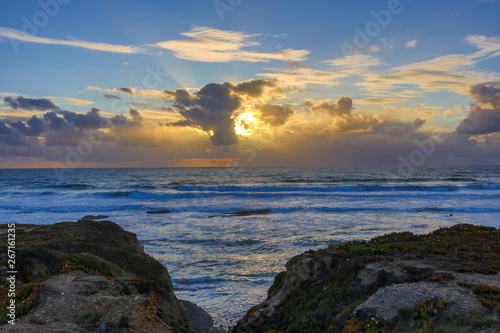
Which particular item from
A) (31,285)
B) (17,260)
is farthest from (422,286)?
(17,260)

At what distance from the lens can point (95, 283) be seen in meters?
8.99

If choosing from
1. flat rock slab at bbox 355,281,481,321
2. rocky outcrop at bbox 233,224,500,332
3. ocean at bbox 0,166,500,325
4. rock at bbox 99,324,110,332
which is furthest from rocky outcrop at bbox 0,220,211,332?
flat rock slab at bbox 355,281,481,321

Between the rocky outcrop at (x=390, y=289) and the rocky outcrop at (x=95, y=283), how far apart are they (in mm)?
3124

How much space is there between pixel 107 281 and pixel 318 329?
6.26m

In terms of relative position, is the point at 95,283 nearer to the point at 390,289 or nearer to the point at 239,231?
the point at 390,289

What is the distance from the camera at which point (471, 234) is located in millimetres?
13766

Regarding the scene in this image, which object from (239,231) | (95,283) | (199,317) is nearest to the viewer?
(95,283)

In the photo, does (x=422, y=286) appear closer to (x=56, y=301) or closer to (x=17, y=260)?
(x=56, y=301)

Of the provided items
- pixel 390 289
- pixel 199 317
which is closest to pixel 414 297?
pixel 390 289

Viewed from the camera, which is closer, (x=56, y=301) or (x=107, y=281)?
(x=56, y=301)

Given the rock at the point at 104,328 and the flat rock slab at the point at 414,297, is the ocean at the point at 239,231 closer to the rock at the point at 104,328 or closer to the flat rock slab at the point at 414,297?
the rock at the point at 104,328

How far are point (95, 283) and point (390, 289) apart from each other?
325 inches

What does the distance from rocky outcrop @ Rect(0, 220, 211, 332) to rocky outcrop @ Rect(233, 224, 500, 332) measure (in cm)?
312

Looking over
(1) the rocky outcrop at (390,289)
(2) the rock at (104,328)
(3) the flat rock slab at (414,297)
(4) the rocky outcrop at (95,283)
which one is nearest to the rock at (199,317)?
(4) the rocky outcrop at (95,283)
